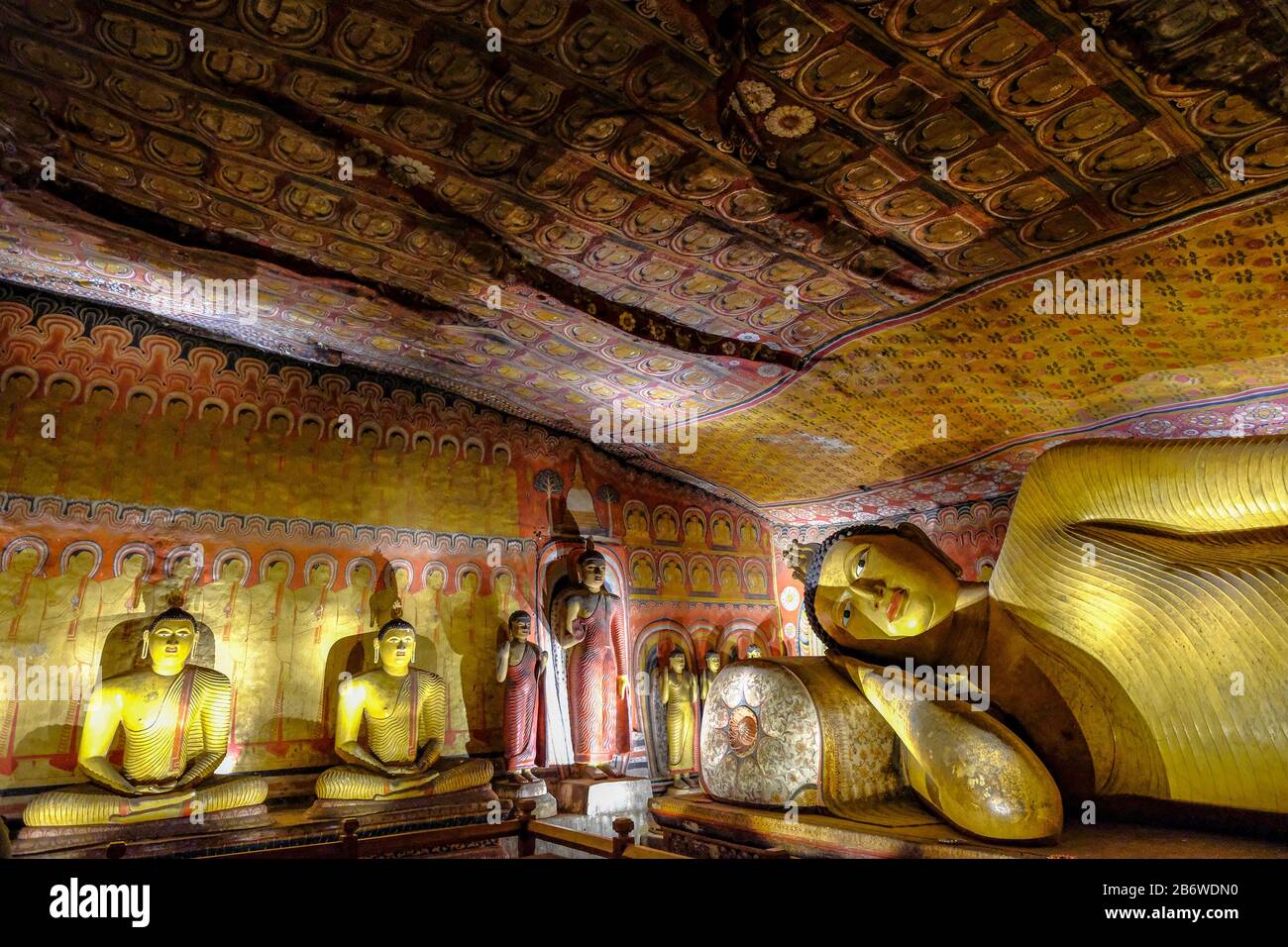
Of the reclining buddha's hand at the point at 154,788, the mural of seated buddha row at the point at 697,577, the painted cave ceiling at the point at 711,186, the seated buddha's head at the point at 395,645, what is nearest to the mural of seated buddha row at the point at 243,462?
the painted cave ceiling at the point at 711,186

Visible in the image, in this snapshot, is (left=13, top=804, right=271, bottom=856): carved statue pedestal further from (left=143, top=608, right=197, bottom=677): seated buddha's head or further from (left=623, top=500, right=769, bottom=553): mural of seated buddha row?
(left=623, top=500, right=769, bottom=553): mural of seated buddha row

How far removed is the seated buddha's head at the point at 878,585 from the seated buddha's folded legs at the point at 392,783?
3.71 meters

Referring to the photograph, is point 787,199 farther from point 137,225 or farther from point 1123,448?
point 137,225

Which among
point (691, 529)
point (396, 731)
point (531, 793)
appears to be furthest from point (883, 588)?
point (691, 529)

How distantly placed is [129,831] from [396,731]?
6.10ft

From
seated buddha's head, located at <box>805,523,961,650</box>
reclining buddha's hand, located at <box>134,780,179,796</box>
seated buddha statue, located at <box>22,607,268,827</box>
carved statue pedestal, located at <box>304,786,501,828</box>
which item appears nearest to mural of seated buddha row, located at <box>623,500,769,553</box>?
carved statue pedestal, located at <box>304,786,501,828</box>

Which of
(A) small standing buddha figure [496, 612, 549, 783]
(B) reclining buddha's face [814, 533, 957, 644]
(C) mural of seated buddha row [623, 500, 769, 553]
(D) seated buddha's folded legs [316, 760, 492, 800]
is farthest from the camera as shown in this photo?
(C) mural of seated buddha row [623, 500, 769, 553]

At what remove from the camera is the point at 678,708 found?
8016mm

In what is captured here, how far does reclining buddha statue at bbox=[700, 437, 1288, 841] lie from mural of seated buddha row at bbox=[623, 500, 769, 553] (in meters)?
4.89

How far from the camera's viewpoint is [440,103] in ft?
11.8

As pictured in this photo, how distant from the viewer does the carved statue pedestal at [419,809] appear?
554 cm

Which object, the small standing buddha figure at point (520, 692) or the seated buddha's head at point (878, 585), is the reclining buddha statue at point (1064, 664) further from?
the small standing buddha figure at point (520, 692)

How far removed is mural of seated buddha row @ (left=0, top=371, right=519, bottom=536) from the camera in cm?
584

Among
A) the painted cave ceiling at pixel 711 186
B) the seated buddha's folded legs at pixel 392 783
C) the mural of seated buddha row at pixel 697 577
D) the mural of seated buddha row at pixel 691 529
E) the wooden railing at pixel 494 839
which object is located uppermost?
the painted cave ceiling at pixel 711 186
